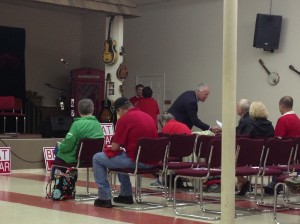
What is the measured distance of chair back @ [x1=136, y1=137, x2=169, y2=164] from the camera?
6684 mm

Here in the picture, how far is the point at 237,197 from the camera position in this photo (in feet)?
26.5

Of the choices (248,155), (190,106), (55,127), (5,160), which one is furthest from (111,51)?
(248,155)

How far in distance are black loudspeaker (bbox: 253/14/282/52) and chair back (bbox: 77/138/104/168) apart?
6.28 meters

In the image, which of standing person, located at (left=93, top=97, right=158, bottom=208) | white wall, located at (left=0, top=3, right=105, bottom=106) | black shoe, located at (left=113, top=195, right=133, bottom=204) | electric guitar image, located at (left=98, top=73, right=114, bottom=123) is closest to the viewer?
standing person, located at (left=93, top=97, right=158, bottom=208)

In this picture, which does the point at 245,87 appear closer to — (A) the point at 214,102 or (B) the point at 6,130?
(A) the point at 214,102

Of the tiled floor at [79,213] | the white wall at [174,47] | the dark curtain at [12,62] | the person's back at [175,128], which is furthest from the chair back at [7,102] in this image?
the person's back at [175,128]

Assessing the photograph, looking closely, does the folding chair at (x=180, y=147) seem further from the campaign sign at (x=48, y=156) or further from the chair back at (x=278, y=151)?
the campaign sign at (x=48, y=156)

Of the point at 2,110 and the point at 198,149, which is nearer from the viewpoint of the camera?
the point at 198,149

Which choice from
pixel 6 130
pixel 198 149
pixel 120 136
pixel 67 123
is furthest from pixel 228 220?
pixel 6 130

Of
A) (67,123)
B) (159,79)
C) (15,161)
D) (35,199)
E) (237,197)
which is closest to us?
(35,199)

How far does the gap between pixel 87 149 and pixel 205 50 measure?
755 cm

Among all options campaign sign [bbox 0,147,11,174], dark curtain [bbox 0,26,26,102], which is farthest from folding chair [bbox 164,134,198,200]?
dark curtain [bbox 0,26,26,102]

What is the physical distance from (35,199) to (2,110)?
7.07 meters

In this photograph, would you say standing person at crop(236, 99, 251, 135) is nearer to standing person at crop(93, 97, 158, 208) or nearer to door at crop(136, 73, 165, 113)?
standing person at crop(93, 97, 158, 208)
